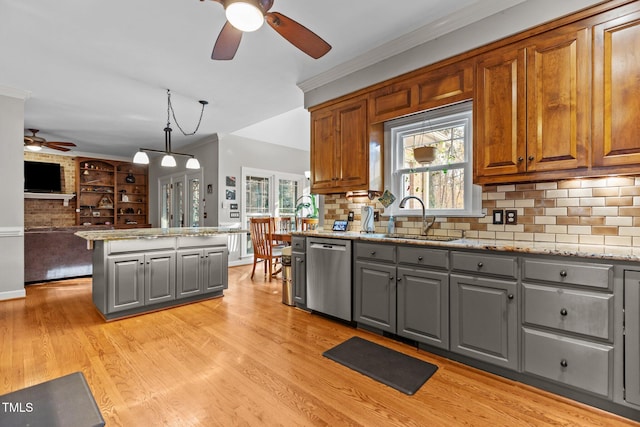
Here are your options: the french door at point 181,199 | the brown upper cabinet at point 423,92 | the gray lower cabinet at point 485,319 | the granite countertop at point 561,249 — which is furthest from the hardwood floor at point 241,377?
the french door at point 181,199

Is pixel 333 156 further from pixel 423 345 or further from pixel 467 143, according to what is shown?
pixel 423 345

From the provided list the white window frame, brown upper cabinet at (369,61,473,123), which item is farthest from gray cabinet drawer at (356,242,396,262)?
the white window frame

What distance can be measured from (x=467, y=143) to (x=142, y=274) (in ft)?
11.9

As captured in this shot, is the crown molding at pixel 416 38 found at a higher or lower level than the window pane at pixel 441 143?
higher

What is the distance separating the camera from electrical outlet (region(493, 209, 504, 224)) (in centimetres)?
254

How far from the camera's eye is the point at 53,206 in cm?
764

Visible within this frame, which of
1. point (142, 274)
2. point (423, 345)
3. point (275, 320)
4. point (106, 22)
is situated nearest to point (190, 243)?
point (142, 274)

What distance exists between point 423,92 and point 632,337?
7.37 feet

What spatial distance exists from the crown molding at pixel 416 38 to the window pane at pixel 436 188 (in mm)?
1205

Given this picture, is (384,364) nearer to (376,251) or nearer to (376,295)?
(376,295)

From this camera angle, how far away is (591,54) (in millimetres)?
1981

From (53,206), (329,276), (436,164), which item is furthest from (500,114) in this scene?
(53,206)

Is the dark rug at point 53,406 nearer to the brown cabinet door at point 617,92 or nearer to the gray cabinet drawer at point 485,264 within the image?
the gray cabinet drawer at point 485,264

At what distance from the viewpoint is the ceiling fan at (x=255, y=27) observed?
1696 mm
